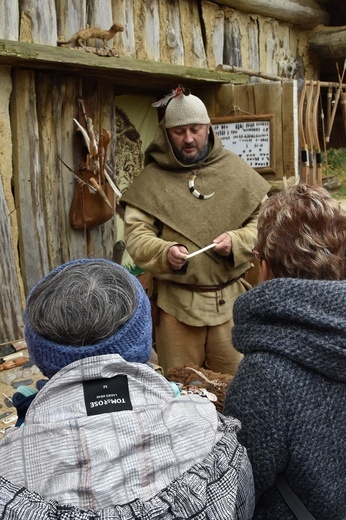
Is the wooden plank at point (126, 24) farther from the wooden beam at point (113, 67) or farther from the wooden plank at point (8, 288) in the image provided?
the wooden plank at point (8, 288)

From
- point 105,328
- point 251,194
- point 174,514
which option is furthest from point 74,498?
point 251,194

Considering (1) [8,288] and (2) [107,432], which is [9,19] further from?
(2) [107,432]

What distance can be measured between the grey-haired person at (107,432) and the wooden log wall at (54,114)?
2795 millimetres

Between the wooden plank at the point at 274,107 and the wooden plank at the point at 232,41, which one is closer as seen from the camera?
the wooden plank at the point at 274,107

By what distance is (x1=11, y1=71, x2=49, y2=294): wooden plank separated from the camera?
3812 millimetres

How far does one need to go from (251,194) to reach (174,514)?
2440 mm

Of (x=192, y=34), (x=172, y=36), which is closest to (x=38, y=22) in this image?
(x=172, y=36)

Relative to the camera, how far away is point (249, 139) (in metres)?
4.27

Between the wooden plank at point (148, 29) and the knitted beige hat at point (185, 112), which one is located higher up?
the wooden plank at point (148, 29)

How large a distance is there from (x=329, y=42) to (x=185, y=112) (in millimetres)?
4253

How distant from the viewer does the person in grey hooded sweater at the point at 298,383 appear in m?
1.28

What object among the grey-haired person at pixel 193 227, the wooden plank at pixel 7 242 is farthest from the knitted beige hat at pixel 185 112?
the wooden plank at pixel 7 242

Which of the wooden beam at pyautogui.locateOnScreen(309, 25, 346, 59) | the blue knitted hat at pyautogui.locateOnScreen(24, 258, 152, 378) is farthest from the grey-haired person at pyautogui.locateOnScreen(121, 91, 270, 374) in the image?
the wooden beam at pyautogui.locateOnScreen(309, 25, 346, 59)

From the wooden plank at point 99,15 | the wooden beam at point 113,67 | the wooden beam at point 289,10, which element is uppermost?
the wooden beam at point 289,10
